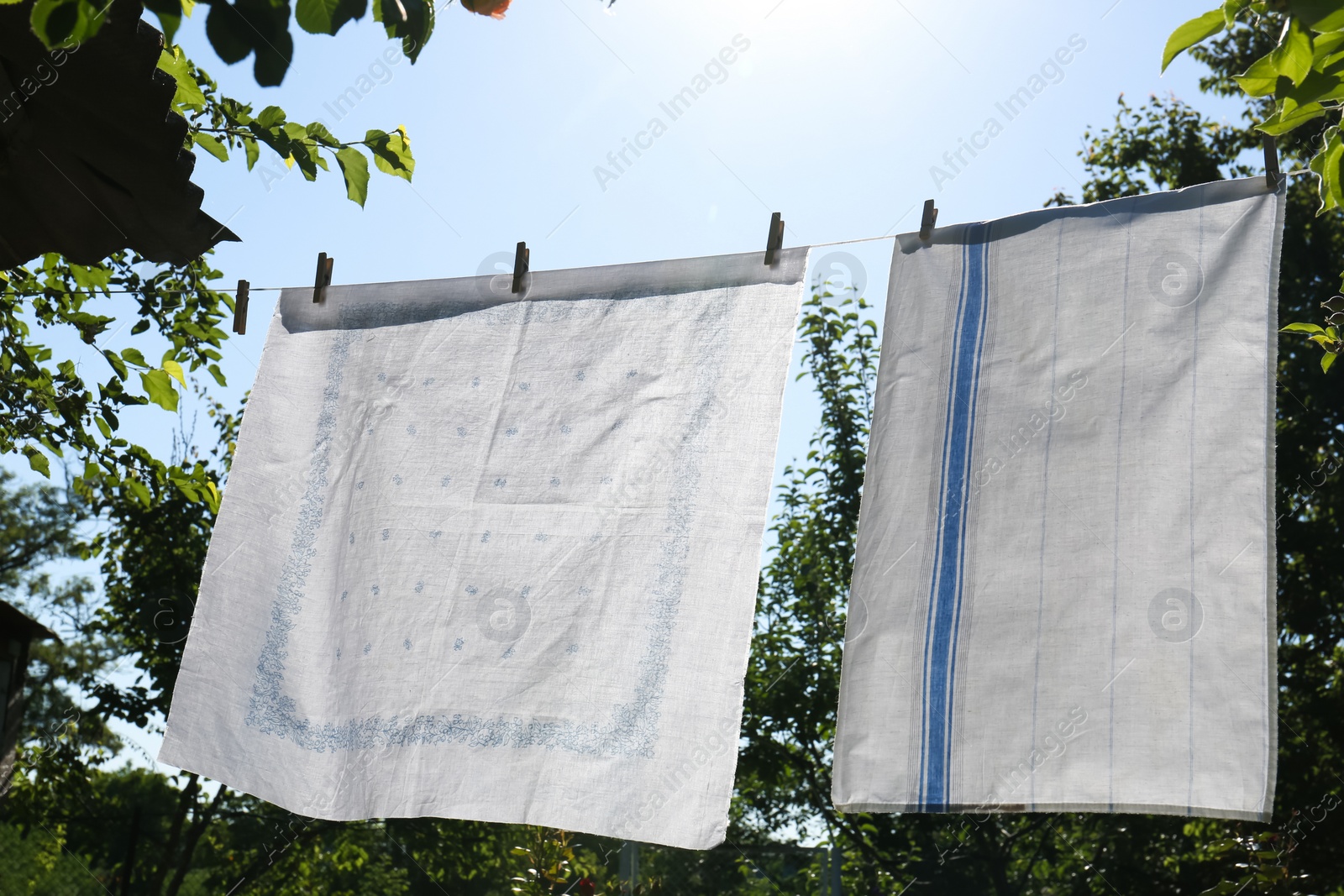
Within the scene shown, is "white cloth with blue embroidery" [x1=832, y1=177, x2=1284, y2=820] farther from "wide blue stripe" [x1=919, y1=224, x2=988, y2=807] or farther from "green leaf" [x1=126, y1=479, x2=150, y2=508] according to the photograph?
"green leaf" [x1=126, y1=479, x2=150, y2=508]

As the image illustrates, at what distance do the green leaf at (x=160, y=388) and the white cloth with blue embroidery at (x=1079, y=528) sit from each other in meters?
1.66

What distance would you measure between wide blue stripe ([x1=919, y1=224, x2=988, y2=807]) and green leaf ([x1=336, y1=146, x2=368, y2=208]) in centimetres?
125

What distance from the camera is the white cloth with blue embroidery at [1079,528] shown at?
1564 millimetres

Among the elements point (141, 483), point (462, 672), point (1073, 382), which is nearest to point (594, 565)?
point (462, 672)

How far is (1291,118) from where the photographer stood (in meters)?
1.21

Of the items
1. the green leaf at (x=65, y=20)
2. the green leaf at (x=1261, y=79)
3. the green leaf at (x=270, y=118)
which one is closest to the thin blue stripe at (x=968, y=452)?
the green leaf at (x=1261, y=79)

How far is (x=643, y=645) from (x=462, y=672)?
364 mm

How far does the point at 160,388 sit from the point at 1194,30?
2219mm

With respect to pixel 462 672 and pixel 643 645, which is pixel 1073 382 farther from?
pixel 462 672

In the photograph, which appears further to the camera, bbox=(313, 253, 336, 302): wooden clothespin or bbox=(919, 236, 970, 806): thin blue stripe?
bbox=(313, 253, 336, 302): wooden clothespin

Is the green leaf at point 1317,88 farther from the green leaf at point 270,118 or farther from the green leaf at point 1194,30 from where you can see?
the green leaf at point 270,118

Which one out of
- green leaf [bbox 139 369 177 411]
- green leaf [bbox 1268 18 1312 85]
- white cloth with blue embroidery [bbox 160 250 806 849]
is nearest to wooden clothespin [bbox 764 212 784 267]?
white cloth with blue embroidery [bbox 160 250 806 849]

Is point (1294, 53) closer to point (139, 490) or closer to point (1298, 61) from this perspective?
point (1298, 61)

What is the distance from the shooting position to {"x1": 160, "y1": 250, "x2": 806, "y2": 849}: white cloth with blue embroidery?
1.83 metres
